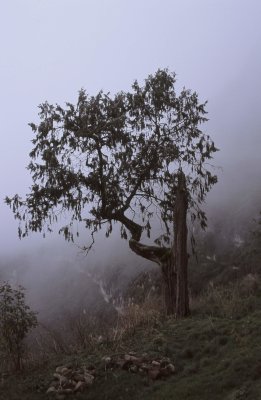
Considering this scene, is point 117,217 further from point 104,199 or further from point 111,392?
point 111,392

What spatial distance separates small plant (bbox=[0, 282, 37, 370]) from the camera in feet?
41.7

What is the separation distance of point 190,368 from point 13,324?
193 inches

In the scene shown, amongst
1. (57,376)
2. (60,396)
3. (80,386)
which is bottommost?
(60,396)

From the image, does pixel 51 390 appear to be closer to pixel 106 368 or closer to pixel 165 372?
pixel 106 368

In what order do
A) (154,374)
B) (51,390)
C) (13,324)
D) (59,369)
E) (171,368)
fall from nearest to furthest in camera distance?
(51,390) → (154,374) → (171,368) → (59,369) → (13,324)

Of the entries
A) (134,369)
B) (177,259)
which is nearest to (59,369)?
(134,369)

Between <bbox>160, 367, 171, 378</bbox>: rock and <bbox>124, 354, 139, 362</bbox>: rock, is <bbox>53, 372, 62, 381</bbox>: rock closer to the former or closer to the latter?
<bbox>124, 354, 139, 362</bbox>: rock

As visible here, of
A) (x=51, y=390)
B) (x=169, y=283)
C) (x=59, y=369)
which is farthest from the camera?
(x=169, y=283)

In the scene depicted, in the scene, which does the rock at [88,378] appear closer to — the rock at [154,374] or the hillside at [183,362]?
the hillside at [183,362]

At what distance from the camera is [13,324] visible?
41.9ft

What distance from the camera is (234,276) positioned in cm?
3127

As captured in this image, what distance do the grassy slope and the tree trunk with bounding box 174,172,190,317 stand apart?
230cm

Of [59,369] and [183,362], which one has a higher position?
[59,369]

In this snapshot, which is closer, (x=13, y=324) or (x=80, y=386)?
(x=80, y=386)
